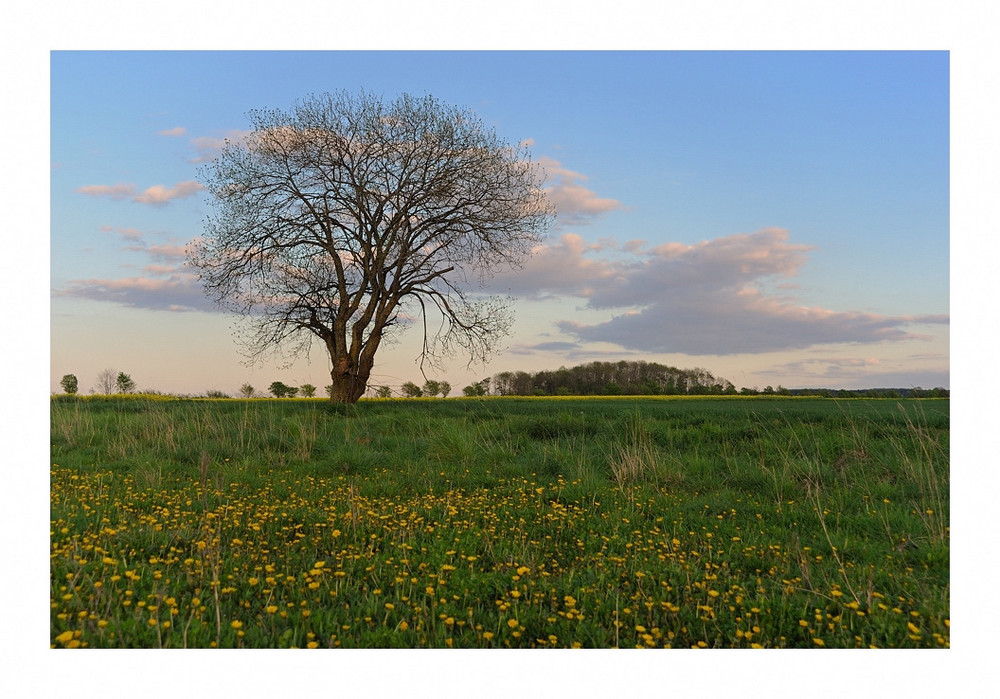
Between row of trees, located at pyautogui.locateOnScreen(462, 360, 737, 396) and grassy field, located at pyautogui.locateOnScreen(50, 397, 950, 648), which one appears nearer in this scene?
grassy field, located at pyautogui.locateOnScreen(50, 397, 950, 648)

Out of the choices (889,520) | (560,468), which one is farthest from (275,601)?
(889,520)

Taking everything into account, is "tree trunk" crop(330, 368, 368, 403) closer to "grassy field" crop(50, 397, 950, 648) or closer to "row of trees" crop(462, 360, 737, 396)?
"row of trees" crop(462, 360, 737, 396)

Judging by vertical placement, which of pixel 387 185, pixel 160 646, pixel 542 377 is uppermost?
pixel 387 185

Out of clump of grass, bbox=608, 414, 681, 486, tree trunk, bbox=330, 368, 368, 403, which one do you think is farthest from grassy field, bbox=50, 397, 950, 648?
tree trunk, bbox=330, 368, 368, 403

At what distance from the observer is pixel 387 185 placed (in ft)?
63.3

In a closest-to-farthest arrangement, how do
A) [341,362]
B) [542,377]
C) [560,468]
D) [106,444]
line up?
[560,468]
[106,444]
[341,362]
[542,377]

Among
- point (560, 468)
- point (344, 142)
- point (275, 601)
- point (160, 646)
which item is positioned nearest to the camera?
point (160, 646)

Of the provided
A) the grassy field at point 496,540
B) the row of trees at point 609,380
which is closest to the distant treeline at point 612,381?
the row of trees at point 609,380

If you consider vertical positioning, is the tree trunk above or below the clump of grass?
above

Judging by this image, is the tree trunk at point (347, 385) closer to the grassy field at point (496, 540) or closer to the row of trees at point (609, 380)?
the row of trees at point (609, 380)

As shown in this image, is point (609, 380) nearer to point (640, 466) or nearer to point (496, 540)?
point (640, 466)

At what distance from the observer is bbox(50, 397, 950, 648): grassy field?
16.4 feet
